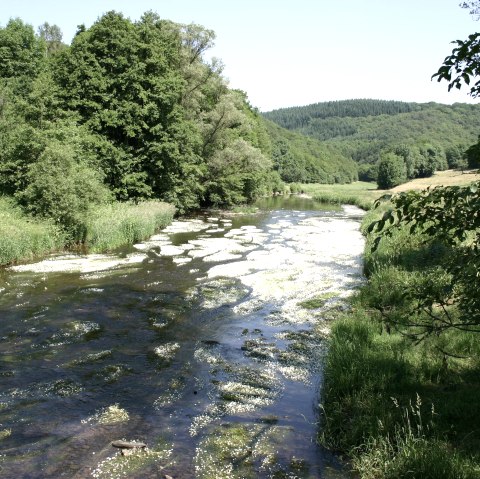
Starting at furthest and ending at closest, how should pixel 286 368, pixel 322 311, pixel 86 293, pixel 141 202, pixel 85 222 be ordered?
Answer: 1. pixel 141 202
2. pixel 85 222
3. pixel 86 293
4. pixel 322 311
5. pixel 286 368

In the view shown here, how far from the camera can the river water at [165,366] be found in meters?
6.29

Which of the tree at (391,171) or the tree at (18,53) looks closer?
the tree at (18,53)

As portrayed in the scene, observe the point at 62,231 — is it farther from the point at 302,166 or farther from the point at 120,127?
the point at 302,166

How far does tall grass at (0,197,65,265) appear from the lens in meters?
17.8

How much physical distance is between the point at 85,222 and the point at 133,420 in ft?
54.0

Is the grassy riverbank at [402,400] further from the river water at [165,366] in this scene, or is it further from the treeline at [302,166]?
the treeline at [302,166]

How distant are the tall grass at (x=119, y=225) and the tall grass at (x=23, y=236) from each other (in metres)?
1.65

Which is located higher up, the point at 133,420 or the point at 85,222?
the point at 85,222

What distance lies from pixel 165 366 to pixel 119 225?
15.7m

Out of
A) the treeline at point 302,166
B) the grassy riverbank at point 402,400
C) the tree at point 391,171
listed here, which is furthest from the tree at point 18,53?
the treeline at point 302,166

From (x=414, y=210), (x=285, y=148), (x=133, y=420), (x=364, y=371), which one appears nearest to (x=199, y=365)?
(x=133, y=420)

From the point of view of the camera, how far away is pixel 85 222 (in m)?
22.1

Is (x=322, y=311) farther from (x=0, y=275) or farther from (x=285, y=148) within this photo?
(x=285, y=148)

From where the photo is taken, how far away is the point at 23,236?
18734 millimetres
